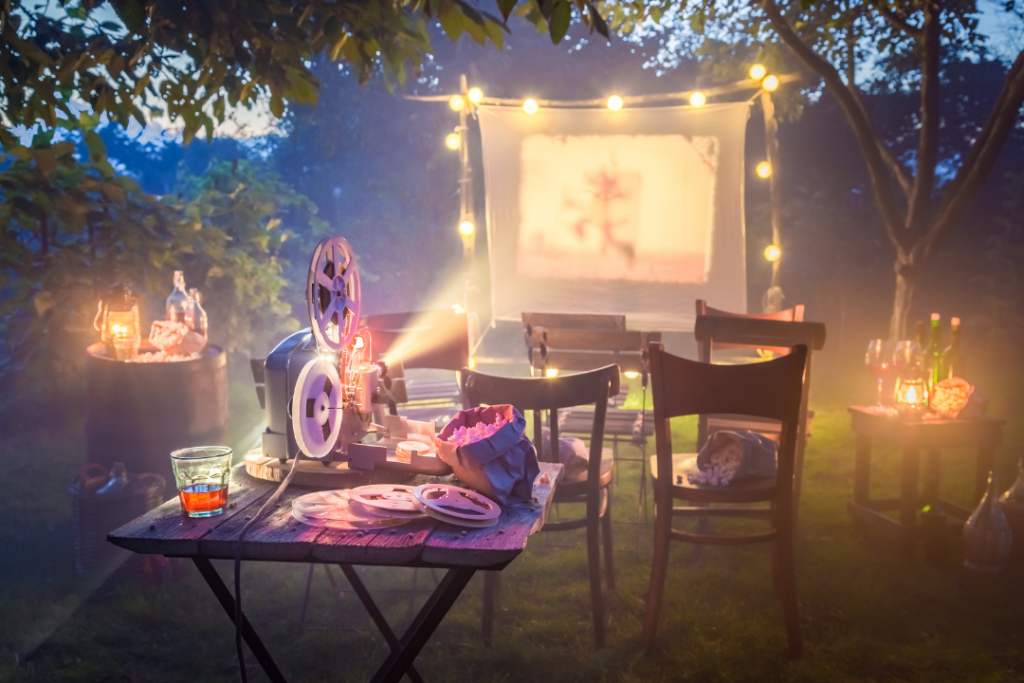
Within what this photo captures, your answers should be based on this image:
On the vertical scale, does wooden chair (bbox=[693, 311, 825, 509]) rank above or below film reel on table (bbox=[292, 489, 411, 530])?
above

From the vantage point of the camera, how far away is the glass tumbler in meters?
1.69

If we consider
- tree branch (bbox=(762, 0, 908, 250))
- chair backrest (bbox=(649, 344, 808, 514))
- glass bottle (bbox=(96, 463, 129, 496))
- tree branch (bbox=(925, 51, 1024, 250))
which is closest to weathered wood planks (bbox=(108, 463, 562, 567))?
chair backrest (bbox=(649, 344, 808, 514))

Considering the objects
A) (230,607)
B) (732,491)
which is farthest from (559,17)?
(732,491)

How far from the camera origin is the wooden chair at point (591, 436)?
2.75 metres

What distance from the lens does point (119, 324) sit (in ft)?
14.1

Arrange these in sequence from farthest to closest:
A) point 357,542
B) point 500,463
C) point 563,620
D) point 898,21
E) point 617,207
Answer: point 617,207 → point 898,21 → point 563,620 → point 500,463 → point 357,542

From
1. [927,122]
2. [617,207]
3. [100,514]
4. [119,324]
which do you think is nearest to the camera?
[100,514]

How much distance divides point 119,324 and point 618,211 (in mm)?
4442

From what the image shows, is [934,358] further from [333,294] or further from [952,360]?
[333,294]

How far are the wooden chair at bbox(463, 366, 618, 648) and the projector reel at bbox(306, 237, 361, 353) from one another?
78 centimetres

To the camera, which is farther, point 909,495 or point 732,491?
point 909,495

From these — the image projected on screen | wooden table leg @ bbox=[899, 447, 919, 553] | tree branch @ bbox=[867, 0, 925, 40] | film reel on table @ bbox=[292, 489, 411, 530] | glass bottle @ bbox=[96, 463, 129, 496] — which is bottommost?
wooden table leg @ bbox=[899, 447, 919, 553]

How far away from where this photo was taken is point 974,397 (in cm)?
413

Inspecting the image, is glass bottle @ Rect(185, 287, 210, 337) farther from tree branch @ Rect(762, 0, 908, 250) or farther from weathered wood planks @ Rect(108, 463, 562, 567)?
tree branch @ Rect(762, 0, 908, 250)
